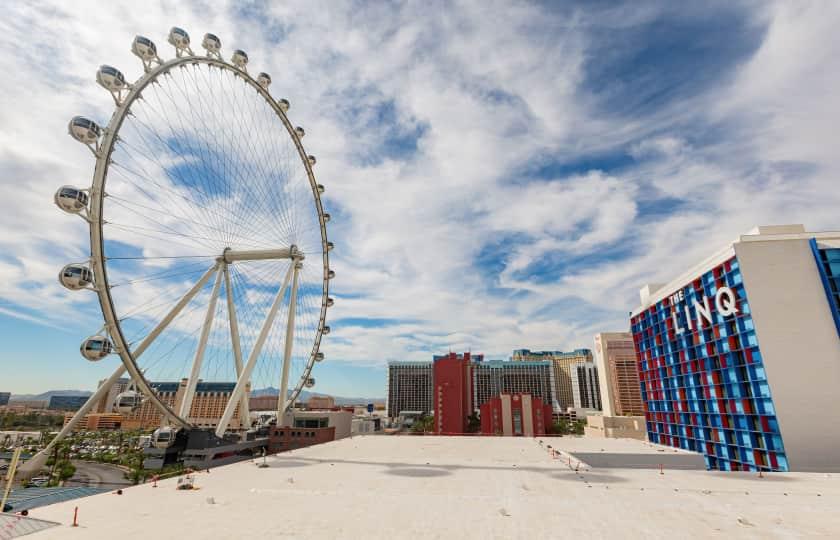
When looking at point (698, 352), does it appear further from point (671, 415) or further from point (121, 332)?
point (121, 332)

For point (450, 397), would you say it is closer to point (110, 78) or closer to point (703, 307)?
point (703, 307)

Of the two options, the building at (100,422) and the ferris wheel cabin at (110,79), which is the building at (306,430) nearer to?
the ferris wheel cabin at (110,79)

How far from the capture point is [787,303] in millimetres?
38125

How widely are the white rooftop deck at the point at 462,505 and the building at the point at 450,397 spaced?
89659 mm

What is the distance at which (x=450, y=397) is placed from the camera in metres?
119

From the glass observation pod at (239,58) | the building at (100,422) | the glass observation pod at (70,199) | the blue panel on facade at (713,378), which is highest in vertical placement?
the glass observation pod at (239,58)

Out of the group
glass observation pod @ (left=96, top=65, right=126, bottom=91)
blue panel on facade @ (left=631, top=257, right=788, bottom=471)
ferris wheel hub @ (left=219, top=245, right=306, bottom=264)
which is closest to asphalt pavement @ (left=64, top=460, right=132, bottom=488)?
ferris wheel hub @ (left=219, top=245, right=306, bottom=264)

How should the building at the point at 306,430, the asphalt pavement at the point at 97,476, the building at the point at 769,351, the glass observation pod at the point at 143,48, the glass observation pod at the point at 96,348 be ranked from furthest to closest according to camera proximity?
the asphalt pavement at the point at 97,476 → the building at the point at 306,430 → the building at the point at 769,351 → the glass observation pod at the point at 143,48 → the glass observation pod at the point at 96,348

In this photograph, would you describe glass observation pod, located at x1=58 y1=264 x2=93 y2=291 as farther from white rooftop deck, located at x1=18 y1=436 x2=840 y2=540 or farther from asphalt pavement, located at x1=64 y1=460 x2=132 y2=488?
asphalt pavement, located at x1=64 y1=460 x2=132 y2=488

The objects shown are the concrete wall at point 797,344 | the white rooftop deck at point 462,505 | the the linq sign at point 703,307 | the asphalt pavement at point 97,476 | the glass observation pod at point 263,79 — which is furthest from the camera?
the asphalt pavement at point 97,476

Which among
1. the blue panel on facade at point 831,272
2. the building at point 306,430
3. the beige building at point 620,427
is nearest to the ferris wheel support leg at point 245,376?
the building at point 306,430

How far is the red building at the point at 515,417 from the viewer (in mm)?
104688

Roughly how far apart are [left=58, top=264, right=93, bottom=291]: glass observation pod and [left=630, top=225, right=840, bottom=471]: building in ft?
190

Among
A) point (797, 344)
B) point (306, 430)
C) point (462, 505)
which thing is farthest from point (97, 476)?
point (797, 344)
